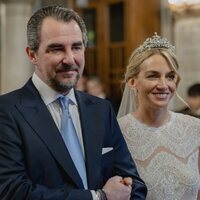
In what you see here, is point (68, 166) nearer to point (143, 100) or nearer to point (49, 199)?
point (49, 199)

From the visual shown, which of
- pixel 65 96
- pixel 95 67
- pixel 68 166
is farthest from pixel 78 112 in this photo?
pixel 95 67

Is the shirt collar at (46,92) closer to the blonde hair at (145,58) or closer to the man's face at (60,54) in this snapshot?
the man's face at (60,54)

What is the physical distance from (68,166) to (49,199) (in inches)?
6.3

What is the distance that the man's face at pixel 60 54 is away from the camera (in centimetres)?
221

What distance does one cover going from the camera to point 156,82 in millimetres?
2951

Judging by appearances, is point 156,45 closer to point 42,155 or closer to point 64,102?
point 64,102

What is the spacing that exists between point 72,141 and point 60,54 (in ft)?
1.21

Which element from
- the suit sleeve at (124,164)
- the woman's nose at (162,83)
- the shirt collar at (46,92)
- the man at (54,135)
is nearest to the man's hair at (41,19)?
the man at (54,135)

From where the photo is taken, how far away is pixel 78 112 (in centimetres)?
239

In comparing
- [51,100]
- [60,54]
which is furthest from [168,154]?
[60,54]

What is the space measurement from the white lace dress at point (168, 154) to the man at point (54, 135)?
580mm

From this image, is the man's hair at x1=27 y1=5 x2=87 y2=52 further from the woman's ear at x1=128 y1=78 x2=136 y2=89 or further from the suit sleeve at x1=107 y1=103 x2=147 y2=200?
the woman's ear at x1=128 y1=78 x2=136 y2=89

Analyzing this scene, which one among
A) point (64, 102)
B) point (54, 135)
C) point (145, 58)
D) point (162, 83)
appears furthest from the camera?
point (145, 58)

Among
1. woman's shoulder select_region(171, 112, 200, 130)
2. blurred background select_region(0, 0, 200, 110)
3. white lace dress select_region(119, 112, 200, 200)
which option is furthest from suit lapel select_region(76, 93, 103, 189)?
blurred background select_region(0, 0, 200, 110)
